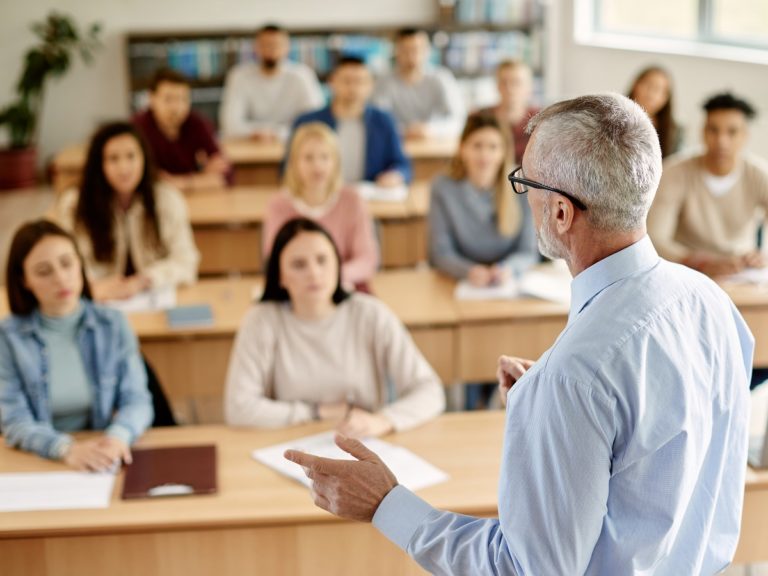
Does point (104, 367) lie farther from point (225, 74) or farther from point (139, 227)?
point (225, 74)

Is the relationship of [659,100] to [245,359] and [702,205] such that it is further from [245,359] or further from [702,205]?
[245,359]

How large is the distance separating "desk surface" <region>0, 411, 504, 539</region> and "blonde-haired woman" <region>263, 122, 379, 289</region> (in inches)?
61.2

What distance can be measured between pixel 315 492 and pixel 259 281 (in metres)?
2.58

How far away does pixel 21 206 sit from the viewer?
8.46m

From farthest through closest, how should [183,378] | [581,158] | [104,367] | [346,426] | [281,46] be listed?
[281,46]
[183,378]
[104,367]
[346,426]
[581,158]

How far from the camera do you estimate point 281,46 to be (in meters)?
6.91

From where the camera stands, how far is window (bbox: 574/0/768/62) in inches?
267

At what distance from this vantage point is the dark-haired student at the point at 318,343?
2.86 m

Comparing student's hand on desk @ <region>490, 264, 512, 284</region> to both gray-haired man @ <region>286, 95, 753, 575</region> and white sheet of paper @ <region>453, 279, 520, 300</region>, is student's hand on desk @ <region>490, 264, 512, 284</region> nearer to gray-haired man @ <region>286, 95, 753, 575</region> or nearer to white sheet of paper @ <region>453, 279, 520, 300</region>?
white sheet of paper @ <region>453, 279, 520, 300</region>

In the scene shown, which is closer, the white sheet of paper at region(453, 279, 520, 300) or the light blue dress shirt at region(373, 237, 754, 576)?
the light blue dress shirt at region(373, 237, 754, 576)

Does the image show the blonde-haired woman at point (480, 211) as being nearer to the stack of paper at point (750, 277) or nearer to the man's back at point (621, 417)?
the stack of paper at point (750, 277)

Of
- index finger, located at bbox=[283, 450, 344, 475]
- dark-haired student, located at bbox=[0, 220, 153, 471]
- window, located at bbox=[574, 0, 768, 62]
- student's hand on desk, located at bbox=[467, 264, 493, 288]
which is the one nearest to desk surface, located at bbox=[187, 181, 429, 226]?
student's hand on desk, located at bbox=[467, 264, 493, 288]

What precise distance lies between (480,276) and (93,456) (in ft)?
6.10

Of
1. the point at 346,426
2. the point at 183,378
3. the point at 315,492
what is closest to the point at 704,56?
the point at 183,378
